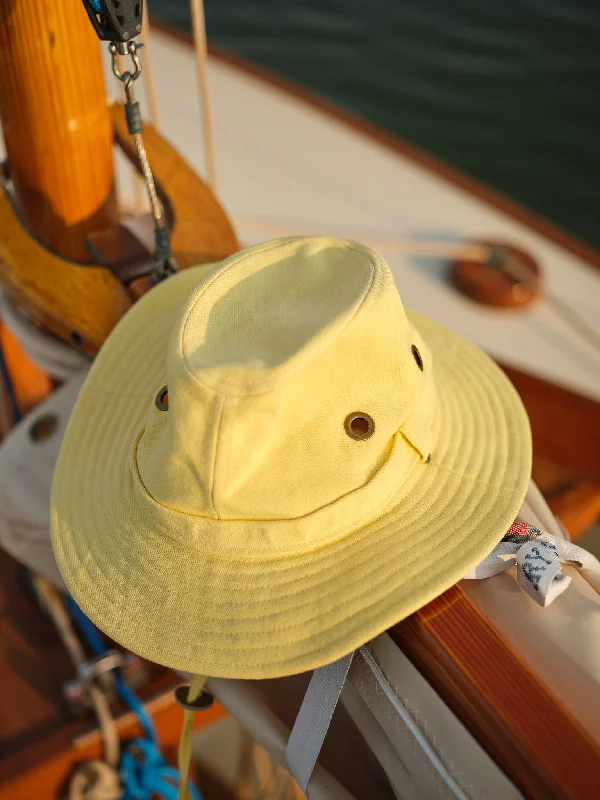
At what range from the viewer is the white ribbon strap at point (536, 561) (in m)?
0.54

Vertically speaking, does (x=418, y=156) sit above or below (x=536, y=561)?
below

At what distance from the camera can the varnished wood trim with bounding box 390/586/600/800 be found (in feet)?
1.51

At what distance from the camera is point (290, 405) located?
21.0 inches

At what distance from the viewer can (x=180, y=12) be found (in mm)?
4809

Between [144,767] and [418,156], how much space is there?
1750 millimetres

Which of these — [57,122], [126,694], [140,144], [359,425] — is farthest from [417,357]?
[126,694]

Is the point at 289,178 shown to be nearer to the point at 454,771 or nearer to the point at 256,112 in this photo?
the point at 256,112

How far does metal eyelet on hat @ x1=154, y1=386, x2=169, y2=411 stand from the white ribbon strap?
288 mm

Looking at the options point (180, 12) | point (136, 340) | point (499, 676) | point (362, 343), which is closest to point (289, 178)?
point (136, 340)

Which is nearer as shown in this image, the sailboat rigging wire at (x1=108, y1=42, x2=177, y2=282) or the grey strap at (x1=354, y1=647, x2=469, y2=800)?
the grey strap at (x1=354, y1=647, x2=469, y2=800)

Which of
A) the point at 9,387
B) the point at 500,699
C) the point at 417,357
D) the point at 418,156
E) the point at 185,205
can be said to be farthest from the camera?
the point at 418,156

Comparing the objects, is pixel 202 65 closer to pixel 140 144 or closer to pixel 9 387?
pixel 140 144

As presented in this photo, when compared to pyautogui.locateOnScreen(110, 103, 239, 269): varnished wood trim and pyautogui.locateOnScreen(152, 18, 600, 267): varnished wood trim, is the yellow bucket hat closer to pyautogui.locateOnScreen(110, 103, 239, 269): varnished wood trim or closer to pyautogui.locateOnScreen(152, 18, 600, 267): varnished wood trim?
pyautogui.locateOnScreen(110, 103, 239, 269): varnished wood trim

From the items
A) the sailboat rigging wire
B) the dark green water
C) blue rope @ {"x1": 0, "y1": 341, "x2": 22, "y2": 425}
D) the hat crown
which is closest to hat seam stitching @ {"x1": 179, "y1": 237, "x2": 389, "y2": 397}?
the hat crown
